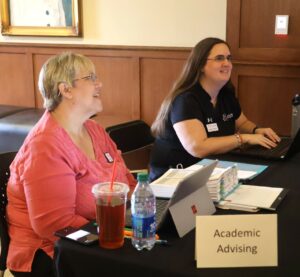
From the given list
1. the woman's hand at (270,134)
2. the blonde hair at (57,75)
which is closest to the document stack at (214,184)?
the blonde hair at (57,75)

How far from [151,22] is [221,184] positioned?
233cm

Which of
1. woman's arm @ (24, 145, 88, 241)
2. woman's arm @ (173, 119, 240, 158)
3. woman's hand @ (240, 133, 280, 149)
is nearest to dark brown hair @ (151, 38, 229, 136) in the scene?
woman's arm @ (173, 119, 240, 158)

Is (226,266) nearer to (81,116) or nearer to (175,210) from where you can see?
(175,210)

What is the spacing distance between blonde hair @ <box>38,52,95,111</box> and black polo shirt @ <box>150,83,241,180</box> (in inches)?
28.0

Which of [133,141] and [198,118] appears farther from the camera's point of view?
[133,141]

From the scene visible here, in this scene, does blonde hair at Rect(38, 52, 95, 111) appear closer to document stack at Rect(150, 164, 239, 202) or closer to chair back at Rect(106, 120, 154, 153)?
document stack at Rect(150, 164, 239, 202)

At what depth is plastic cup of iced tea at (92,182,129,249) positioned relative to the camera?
4.00 feet

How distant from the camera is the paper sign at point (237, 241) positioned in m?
1.14

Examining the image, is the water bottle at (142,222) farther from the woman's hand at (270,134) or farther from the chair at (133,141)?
the chair at (133,141)

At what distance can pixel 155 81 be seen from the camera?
3.73 m

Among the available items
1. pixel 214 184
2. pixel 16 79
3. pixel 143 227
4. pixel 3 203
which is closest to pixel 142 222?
pixel 143 227

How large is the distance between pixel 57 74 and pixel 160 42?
1.97 metres

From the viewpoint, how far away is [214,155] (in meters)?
2.25

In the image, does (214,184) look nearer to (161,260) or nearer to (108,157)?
(161,260)
